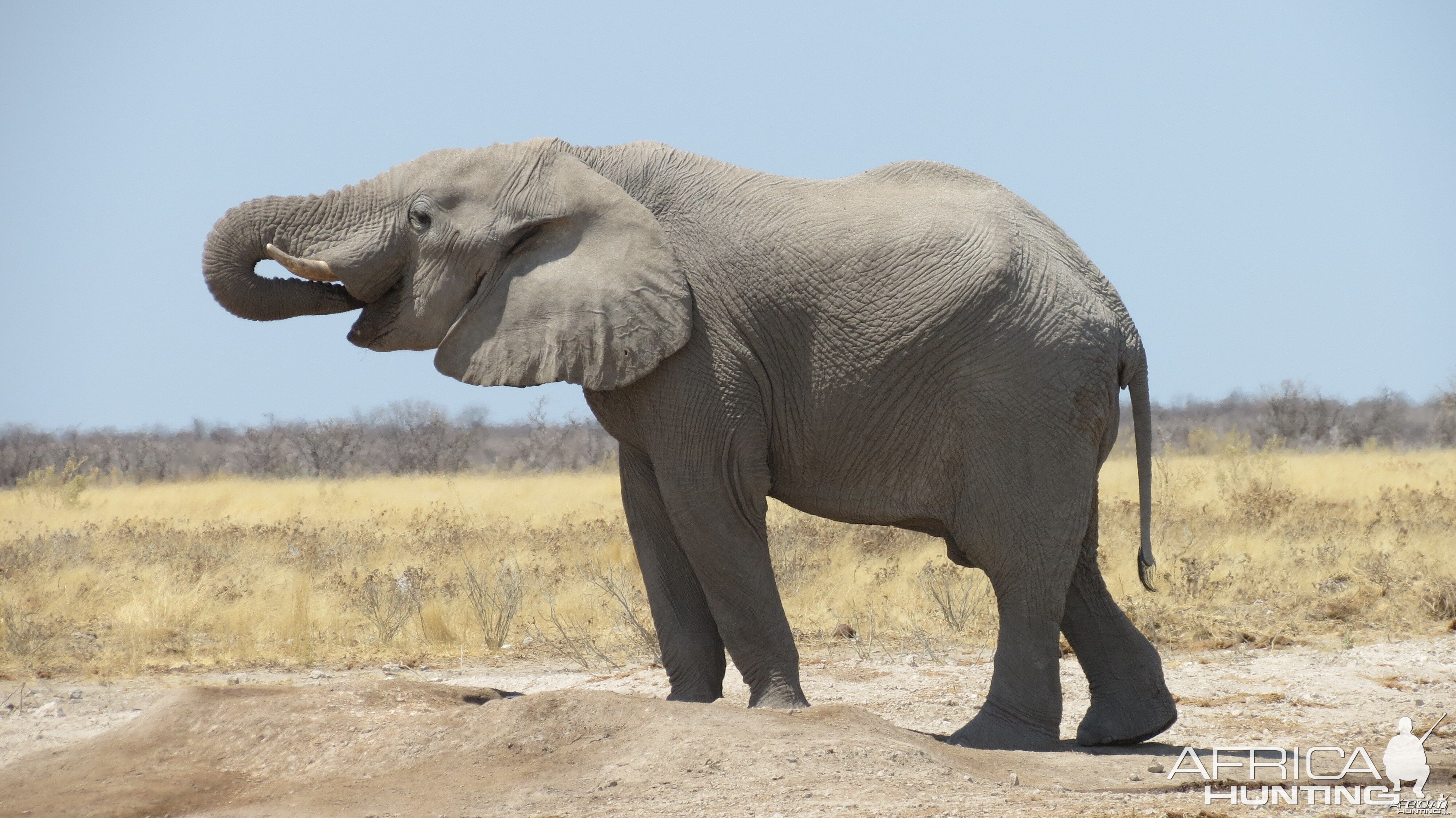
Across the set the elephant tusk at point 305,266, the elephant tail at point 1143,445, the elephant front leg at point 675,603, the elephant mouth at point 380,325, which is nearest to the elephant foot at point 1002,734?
the elephant tail at point 1143,445

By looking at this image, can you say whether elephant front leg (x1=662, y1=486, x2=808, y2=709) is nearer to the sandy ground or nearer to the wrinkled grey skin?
the wrinkled grey skin

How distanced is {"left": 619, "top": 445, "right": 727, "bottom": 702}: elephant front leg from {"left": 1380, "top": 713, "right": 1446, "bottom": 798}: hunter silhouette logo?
3013 millimetres

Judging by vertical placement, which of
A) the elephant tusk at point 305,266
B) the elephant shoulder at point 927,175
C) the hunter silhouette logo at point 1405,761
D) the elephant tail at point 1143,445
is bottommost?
the hunter silhouette logo at point 1405,761

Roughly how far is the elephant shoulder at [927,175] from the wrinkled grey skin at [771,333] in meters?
0.03

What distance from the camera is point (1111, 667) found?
22.2 feet

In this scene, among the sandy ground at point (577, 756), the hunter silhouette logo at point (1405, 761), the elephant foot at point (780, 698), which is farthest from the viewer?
the elephant foot at point (780, 698)

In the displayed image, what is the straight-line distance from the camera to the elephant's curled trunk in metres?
6.38

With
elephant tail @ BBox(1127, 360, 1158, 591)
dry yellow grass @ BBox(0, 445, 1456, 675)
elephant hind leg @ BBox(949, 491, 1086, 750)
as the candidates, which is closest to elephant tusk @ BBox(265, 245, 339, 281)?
elephant hind leg @ BBox(949, 491, 1086, 750)

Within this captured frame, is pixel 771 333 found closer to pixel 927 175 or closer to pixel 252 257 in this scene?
pixel 927 175

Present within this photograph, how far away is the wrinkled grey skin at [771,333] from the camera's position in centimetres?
606

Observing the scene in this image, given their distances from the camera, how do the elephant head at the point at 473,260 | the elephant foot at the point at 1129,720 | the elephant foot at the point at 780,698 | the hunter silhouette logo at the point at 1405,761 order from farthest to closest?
the elephant foot at the point at 1129,720
the elephant foot at the point at 780,698
the elephant head at the point at 473,260
the hunter silhouette logo at the point at 1405,761

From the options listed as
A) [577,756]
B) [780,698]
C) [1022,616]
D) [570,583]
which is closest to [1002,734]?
[1022,616]

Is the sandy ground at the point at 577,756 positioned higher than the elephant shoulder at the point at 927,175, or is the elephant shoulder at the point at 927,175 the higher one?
the elephant shoulder at the point at 927,175

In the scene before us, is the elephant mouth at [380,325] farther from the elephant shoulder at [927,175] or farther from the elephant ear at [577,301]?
the elephant shoulder at [927,175]
